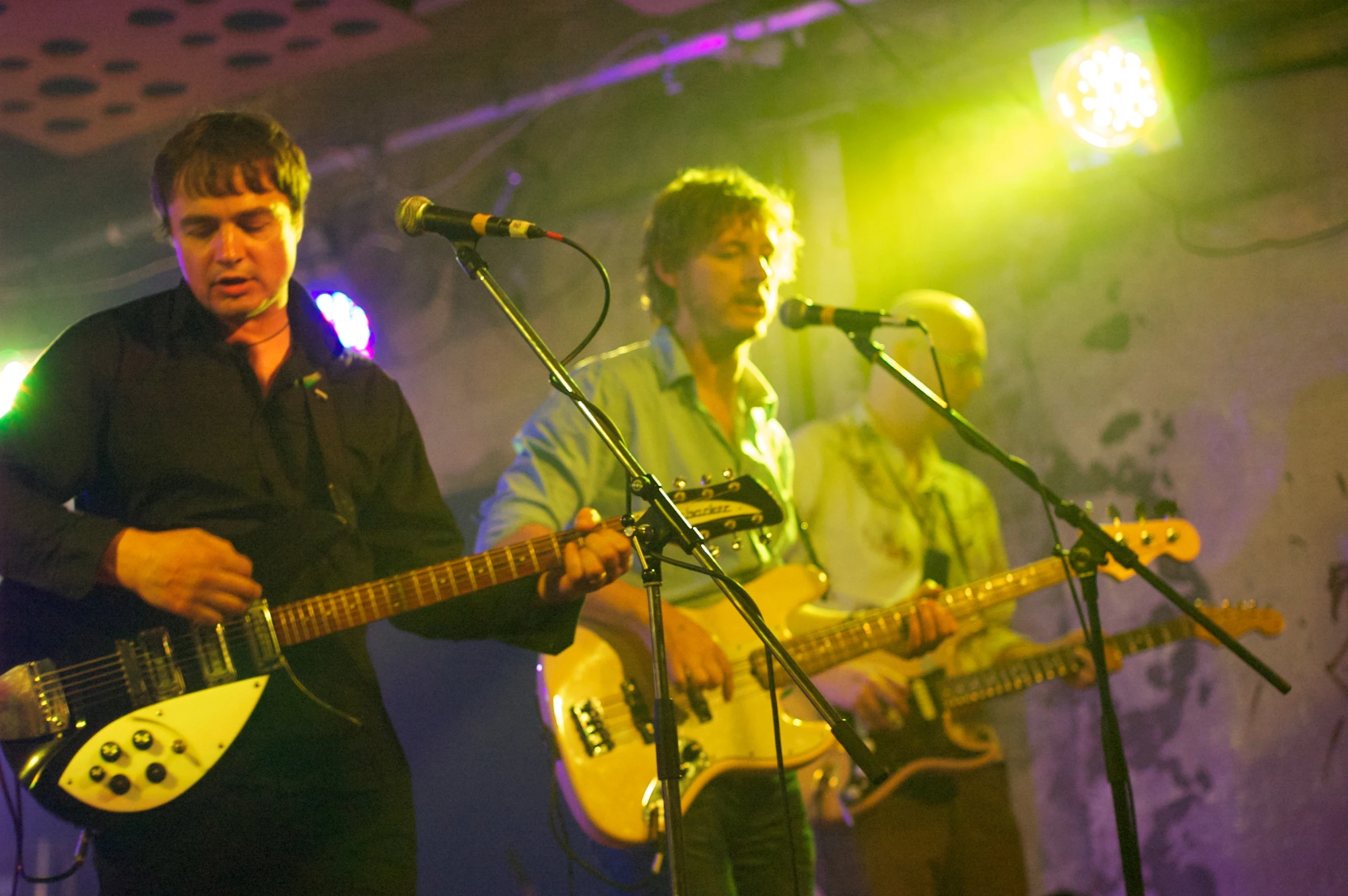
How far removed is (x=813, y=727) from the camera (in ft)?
9.42

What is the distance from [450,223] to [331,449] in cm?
63

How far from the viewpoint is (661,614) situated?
1720 millimetres

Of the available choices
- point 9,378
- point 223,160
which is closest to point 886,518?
point 223,160

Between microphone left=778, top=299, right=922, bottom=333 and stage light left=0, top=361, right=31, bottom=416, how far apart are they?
4.41 meters

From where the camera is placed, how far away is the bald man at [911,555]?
11.0 feet

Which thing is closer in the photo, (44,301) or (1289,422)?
(1289,422)

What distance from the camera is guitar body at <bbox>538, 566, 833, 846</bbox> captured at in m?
2.65

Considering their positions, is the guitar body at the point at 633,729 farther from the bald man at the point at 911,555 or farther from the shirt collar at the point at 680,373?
the shirt collar at the point at 680,373

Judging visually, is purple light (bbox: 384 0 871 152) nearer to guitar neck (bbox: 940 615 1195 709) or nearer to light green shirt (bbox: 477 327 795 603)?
light green shirt (bbox: 477 327 795 603)

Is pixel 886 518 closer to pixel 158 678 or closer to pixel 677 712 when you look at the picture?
pixel 677 712

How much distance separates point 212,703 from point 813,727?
1.55 metres

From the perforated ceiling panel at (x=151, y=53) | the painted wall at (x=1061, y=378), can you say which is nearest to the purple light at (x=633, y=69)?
the painted wall at (x=1061, y=378)

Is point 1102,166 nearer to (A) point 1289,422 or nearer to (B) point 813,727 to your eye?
(A) point 1289,422

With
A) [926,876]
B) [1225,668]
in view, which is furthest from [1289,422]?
[926,876]
